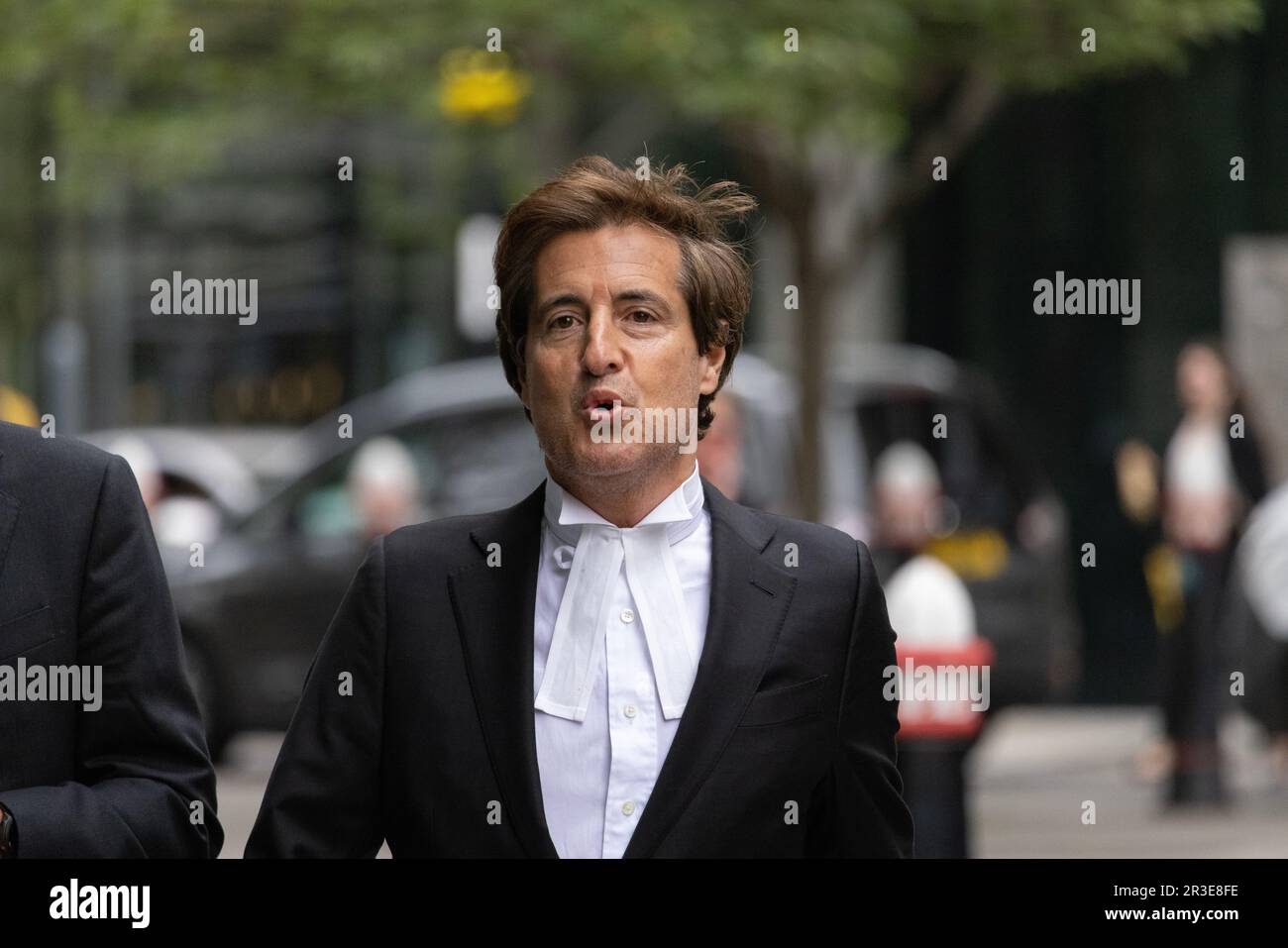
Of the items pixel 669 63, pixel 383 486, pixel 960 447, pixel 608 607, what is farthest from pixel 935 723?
pixel 960 447

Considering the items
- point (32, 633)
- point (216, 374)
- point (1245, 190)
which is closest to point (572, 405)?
point (32, 633)

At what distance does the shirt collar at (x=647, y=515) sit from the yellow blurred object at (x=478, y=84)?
30.1 ft

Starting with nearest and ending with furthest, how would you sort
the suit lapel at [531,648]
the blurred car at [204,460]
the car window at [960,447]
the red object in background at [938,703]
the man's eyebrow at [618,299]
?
the suit lapel at [531,648] → the man's eyebrow at [618,299] → the red object in background at [938,703] → the car window at [960,447] → the blurred car at [204,460]

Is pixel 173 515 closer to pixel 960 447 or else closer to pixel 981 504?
pixel 960 447

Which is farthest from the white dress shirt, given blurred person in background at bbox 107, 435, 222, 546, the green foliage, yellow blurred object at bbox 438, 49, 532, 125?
blurred person in background at bbox 107, 435, 222, 546

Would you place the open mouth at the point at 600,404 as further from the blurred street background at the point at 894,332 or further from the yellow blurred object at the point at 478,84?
the yellow blurred object at the point at 478,84

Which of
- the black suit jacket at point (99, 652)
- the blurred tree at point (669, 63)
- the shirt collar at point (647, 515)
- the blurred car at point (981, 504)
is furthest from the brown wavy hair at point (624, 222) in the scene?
the blurred car at point (981, 504)

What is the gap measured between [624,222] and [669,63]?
318 inches

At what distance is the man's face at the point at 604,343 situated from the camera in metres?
2.82

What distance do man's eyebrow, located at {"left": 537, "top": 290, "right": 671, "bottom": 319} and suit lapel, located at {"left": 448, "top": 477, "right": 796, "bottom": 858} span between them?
25cm

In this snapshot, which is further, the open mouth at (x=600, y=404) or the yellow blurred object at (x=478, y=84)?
the yellow blurred object at (x=478, y=84)

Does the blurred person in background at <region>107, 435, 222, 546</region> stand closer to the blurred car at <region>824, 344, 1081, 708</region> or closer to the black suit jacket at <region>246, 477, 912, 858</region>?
the blurred car at <region>824, 344, 1081, 708</region>

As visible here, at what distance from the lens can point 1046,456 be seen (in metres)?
16.6
